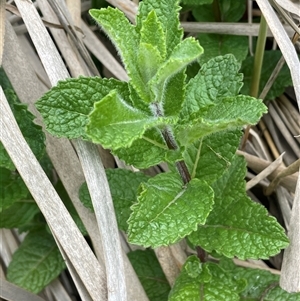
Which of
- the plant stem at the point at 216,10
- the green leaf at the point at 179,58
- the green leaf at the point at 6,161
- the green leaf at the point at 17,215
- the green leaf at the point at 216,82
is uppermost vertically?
the plant stem at the point at 216,10

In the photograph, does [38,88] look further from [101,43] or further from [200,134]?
[200,134]

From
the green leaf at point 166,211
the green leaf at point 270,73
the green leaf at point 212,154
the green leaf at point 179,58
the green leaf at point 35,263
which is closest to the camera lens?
the green leaf at point 179,58

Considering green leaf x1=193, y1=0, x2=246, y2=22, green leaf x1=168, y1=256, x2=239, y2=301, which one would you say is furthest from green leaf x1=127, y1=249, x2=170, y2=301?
green leaf x1=193, y1=0, x2=246, y2=22

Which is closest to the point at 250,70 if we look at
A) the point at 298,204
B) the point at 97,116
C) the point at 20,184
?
the point at 298,204

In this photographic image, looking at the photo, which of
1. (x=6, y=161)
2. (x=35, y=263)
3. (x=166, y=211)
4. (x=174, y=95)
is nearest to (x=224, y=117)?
(x=174, y=95)

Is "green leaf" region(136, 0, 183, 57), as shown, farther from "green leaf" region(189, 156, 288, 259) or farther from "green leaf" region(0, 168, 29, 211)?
"green leaf" region(0, 168, 29, 211)

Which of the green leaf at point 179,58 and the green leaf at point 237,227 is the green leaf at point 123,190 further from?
the green leaf at point 179,58

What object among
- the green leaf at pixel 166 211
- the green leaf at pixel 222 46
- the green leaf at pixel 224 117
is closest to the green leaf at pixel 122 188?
the green leaf at pixel 166 211
